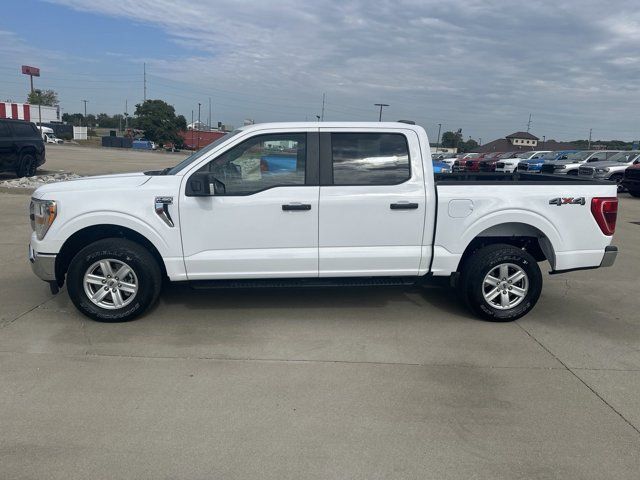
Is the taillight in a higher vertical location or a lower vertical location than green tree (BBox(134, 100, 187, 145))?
lower

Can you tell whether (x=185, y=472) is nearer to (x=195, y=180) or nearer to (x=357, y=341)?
(x=357, y=341)

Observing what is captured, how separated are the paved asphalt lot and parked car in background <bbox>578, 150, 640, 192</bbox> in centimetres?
1811

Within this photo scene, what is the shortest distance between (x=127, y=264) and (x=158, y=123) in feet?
288

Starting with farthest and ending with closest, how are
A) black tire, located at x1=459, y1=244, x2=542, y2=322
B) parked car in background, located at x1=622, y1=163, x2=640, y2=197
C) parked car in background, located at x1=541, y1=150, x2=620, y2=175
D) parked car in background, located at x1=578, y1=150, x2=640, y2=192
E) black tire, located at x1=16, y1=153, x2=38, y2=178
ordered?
1. parked car in background, located at x1=541, y1=150, x2=620, y2=175
2. parked car in background, located at x1=578, y1=150, x2=640, y2=192
3. parked car in background, located at x1=622, y1=163, x2=640, y2=197
4. black tire, located at x1=16, y1=153, x2=38, y2=178
5. black tire, located at x1=459, y1=244, x2=542, y2=322

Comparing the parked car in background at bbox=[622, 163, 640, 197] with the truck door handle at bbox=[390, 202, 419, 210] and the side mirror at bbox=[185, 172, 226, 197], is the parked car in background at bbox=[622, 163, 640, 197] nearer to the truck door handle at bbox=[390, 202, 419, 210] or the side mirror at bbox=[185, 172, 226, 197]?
the truck door handle at bbox=[390, 202, 419, 210]

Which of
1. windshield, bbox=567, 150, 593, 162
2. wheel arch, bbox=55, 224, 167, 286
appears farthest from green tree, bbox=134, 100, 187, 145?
wheel arch, bbox=55, 224, 167, 286

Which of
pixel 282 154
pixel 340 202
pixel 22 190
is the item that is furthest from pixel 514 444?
pixel 22 190

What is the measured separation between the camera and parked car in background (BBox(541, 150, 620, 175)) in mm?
25547

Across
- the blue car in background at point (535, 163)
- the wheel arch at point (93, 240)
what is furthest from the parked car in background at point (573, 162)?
the wheel arch at point (93, 240)

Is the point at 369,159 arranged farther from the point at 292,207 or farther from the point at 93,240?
Result: the point at 93,240

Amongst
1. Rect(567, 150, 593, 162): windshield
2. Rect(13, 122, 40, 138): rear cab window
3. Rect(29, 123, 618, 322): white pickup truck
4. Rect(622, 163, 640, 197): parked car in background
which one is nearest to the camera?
Rect(29, 123, 618, 322): white pickup truck

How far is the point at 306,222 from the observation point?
5.01m

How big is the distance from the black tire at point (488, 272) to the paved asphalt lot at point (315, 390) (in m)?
0.15

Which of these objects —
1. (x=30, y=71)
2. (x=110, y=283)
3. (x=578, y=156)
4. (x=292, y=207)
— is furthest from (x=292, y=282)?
(x=30, y=71)
